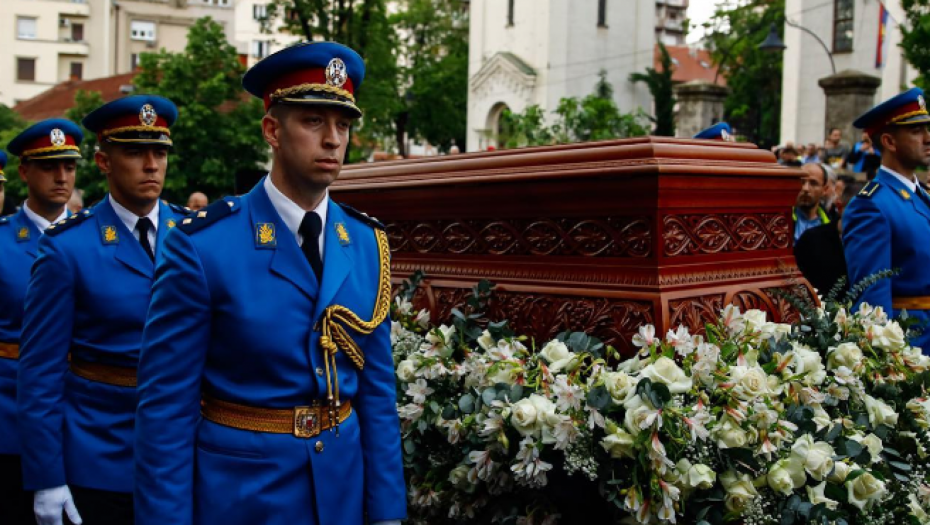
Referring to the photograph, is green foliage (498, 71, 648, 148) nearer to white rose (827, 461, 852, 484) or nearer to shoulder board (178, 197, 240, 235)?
white rose (827, 461, 852, 484)

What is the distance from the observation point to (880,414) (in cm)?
302

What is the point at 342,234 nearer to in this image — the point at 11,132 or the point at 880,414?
the point at 880,414

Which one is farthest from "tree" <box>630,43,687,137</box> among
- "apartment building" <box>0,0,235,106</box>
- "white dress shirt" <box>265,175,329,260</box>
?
"apartment building" <box>0,0,235,106</box>

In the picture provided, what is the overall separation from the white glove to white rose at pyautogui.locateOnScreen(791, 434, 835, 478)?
2235mm

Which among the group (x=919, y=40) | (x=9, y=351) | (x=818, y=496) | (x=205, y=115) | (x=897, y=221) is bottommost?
(x=818, y=496)

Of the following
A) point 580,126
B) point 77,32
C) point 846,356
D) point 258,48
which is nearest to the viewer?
point 846,356

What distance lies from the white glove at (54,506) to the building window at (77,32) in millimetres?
53969

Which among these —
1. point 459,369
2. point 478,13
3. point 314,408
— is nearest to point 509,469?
point 459,369

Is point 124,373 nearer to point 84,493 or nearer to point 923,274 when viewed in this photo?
point 84,493

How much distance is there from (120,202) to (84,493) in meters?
1.02

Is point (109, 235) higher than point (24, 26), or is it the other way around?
point (24, 26)

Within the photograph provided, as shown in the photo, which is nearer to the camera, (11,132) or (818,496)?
(818,496)

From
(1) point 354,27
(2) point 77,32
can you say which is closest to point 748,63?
(1) point 354,27

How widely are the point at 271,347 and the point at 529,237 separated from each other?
1.34 metres
